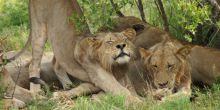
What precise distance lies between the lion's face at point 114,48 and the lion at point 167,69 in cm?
15

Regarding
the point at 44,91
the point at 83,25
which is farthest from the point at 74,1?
the point at 44,91

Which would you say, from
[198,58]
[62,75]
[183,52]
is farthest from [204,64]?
[62,75]

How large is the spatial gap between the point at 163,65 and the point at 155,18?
2.83 m

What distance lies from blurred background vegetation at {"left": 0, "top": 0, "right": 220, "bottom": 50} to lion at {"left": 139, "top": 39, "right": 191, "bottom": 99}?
0.62 ft

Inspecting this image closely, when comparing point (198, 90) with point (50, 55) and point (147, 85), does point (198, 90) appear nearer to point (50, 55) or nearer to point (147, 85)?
point (147, 85)

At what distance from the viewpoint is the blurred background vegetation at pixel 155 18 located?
17.3 feet

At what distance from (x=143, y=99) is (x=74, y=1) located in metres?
1.38

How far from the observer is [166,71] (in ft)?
17.5

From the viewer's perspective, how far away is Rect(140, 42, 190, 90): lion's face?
5.33 metres

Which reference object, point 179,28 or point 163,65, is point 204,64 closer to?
point 163,65

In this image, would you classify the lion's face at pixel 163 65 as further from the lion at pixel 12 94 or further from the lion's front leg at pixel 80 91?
the lion at pixel 12 94

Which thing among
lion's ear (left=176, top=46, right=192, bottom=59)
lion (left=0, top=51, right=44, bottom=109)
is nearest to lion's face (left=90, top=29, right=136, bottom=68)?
lion's ear (left=176, top=46, right=192, bottom=59)

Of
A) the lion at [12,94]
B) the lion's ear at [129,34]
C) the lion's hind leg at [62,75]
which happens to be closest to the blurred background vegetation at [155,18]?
the lion's ear at [129,34]

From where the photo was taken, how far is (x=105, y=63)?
5.53m
